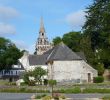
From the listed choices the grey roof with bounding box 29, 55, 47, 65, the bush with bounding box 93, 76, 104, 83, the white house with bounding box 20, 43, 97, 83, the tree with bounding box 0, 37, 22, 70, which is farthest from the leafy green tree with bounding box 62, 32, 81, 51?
the bush with bounding box 93, 76, 104, 83

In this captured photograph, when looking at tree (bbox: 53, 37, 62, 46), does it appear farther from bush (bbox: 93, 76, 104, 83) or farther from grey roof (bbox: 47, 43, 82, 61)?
bush (bbox: 93, 76, 104, 83)

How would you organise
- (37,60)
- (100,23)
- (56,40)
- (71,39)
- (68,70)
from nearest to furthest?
(100,23) → (68,70) → (37,60) → (71,39) → (56,40)

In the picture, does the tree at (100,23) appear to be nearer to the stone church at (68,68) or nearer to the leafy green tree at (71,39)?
the stone church at (68,68)

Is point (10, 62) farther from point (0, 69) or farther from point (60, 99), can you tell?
point (60, 99)

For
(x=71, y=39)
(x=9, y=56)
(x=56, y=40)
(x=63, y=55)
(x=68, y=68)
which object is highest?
(x=56, y=40)

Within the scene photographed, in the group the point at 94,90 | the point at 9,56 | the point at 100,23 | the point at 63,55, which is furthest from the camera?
the point at 9,56

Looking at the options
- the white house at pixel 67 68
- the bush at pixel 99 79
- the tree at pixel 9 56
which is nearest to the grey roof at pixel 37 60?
the tree at pixel 9 56

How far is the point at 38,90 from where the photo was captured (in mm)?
58688

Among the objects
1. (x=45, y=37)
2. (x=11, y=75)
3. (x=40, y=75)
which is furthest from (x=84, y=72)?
(x=45, y=37)

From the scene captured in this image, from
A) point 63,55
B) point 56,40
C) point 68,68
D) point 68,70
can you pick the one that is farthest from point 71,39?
point 68,70

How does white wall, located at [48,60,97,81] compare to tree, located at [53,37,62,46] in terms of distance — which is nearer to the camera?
white wall, located at [48,60,97,81]

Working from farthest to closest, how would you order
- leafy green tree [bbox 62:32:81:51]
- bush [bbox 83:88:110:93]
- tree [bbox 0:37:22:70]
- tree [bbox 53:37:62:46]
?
tree [bbox 53:37:62:46] → leafy green tree [bbox 62:32:81:51] → tree [bbox 0:37:22:70] → bush [bbox 83:88:110:93]

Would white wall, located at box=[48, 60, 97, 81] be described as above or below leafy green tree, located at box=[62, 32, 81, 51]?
below

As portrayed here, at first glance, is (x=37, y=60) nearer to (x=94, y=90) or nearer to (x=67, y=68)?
(x=67, y=68)
